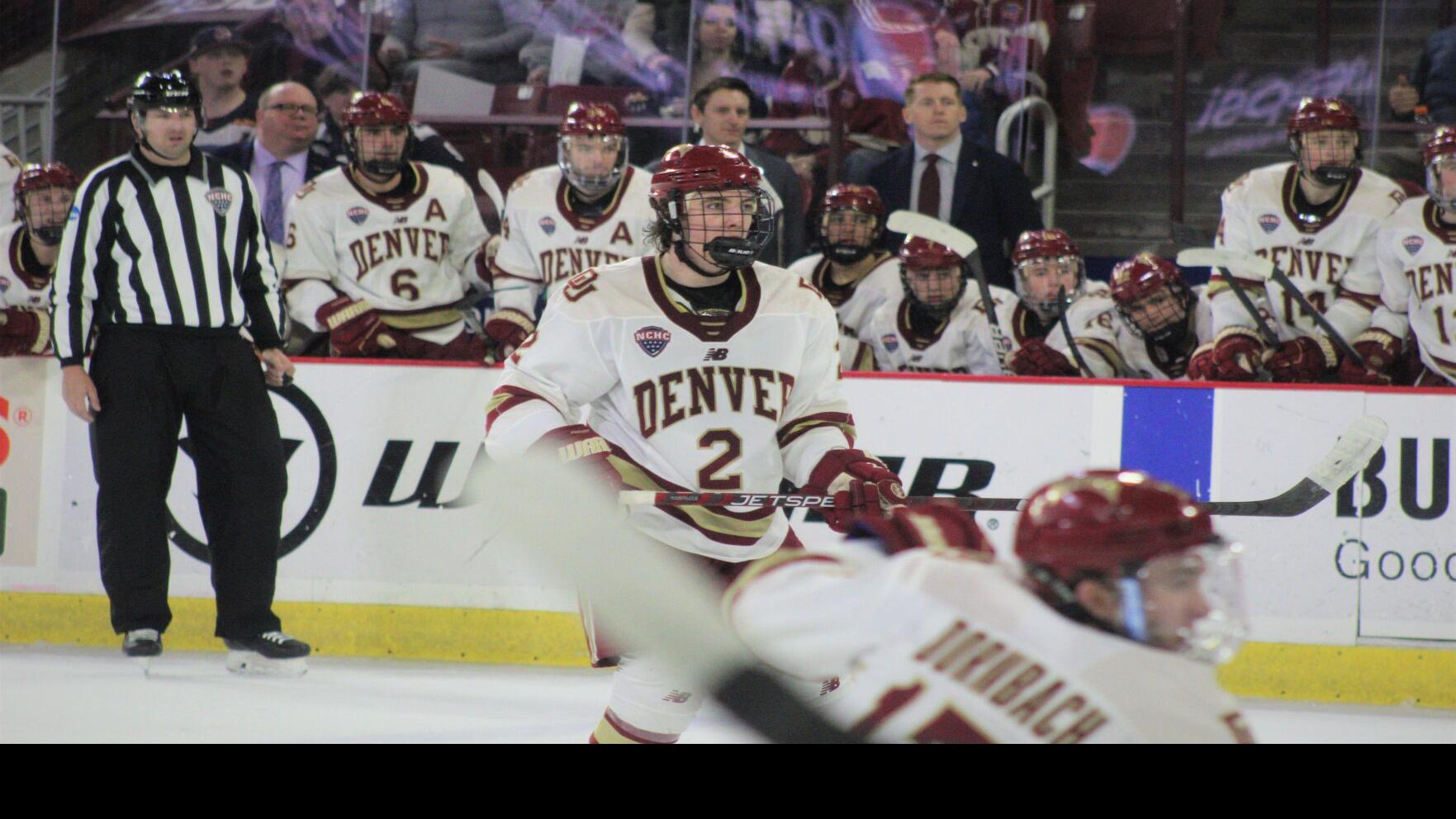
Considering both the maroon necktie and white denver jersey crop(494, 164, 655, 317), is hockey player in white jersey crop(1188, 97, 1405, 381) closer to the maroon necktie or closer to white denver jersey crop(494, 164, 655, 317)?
the maroon necktie

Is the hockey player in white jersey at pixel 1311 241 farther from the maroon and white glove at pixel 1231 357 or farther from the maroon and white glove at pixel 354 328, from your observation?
the maroon and white glove at pixel 354 328

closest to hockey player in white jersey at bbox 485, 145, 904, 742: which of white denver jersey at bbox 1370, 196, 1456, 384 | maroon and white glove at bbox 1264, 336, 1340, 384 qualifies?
maroon and white glove at bbox 1264, 336, 1340, 384

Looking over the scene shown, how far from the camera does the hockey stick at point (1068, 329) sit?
531cm

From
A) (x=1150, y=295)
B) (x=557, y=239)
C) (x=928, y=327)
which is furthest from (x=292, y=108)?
(x=1150, y=295)

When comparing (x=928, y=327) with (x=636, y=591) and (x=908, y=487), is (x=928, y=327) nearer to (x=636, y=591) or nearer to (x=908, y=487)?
(x=908, y=487)

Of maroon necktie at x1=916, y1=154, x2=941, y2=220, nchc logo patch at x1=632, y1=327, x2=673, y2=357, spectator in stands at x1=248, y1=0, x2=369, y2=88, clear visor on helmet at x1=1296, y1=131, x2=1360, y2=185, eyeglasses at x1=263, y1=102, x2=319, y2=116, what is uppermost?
spectator in stands at x1=248, y1=0, x2=369, y2=88

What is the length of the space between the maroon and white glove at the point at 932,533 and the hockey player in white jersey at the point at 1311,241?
3.24 metres

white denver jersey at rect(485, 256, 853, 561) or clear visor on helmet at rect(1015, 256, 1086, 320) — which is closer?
white denver jersey at rect(485, 256, 853, 561)

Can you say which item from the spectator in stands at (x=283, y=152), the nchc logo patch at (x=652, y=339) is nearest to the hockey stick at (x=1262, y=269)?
the nchc logo patch at (x=652, y=339)

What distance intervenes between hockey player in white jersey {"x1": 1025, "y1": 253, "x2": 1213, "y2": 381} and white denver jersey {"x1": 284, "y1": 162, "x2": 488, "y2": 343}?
1958 mm

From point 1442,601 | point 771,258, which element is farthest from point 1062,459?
point 771,258

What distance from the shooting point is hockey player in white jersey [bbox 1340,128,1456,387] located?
4.96m

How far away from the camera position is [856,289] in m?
5.81
